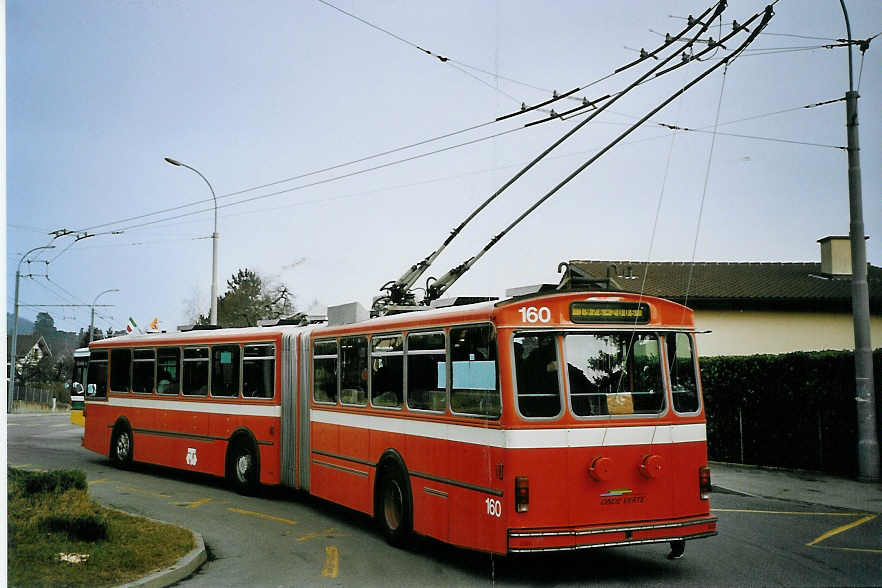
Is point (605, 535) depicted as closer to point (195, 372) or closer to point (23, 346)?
point (195, 372)

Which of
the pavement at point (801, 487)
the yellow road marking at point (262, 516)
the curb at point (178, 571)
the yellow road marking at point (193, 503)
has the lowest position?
the pavement at point (801, 487)

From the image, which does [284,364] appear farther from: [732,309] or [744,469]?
[732,309]

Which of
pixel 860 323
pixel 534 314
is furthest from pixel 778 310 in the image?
pixel 534 314

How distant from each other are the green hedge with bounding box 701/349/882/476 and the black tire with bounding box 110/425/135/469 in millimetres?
12510

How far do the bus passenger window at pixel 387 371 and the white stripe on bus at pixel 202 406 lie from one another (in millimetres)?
3468

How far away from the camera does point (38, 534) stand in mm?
9094

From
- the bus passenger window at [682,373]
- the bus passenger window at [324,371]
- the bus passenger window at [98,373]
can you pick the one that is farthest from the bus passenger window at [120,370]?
the bus passenger window at [682,373]

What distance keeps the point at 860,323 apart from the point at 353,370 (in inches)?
377

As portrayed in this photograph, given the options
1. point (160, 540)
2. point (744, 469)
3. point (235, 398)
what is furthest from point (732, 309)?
point (160, 540)

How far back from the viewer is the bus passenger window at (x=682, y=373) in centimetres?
888

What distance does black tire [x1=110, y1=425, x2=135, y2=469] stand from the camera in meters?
17.7

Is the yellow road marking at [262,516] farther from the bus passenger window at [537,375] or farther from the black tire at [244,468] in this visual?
the bus passenger window at [537,375]

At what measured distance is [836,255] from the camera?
26266mm

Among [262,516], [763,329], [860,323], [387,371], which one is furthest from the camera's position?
[763,329]
